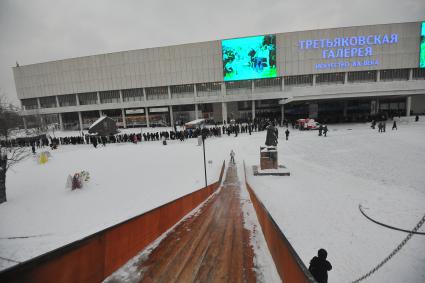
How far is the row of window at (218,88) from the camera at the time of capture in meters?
48.2

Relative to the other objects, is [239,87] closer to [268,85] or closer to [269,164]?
[268,85]

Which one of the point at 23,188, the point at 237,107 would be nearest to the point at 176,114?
the point at 237,107

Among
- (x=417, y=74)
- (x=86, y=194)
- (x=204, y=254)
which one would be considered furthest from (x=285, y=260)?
(x=417, y=74)

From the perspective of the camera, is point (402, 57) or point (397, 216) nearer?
point (397, 216)

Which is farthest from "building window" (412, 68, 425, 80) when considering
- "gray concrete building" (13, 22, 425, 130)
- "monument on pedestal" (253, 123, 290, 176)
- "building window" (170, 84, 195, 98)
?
"monument on pedestal" (253, 123, 290, 176)

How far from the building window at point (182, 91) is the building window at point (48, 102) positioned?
35.8 meters

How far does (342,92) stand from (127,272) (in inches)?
1621

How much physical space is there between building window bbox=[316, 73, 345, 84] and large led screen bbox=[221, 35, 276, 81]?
10.8 meters

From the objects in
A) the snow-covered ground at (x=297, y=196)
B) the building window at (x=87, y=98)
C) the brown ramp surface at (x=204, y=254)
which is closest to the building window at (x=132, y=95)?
the building window at (x=87, y=98)

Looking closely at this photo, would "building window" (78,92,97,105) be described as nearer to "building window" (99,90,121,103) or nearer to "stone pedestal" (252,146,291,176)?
"building window" (99,90,121,103)

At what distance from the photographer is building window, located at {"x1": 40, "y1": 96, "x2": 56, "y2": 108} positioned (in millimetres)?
60031

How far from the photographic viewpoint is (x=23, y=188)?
15641mm

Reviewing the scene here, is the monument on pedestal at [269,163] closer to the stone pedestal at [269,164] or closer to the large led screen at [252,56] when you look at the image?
the stone pedestal at [269,164]

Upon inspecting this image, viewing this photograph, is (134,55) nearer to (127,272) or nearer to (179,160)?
(179,160)
